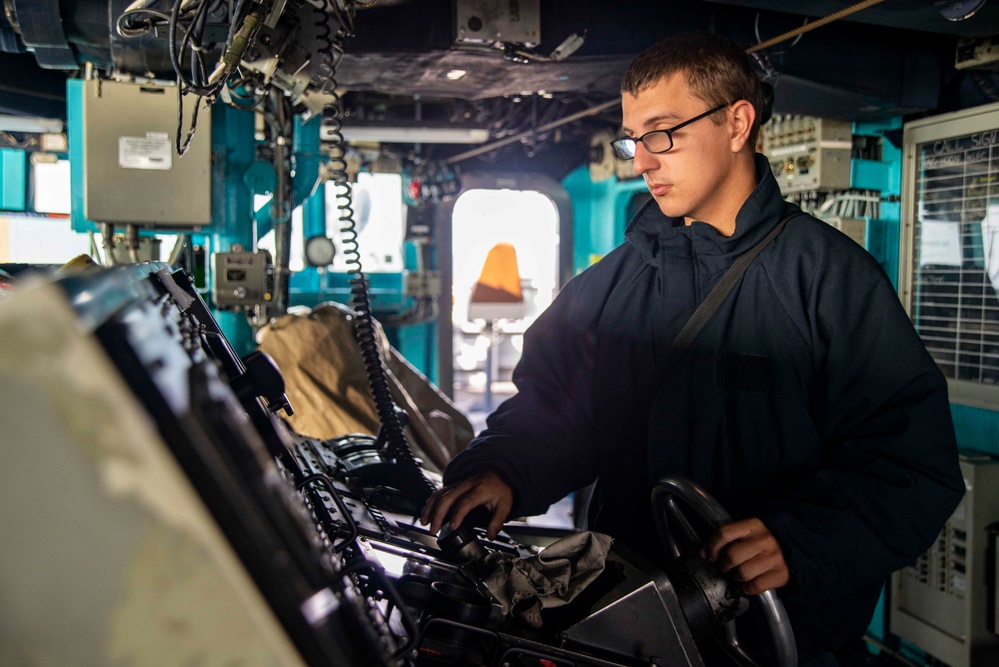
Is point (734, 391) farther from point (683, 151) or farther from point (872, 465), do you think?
point (683, 151)

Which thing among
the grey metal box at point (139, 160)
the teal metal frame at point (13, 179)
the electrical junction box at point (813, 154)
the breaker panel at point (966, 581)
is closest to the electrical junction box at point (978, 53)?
the electrical junction box at point (813, 154)

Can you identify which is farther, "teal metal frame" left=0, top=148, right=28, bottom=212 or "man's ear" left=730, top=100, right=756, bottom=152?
"teal metal frame" left=0, top=148, right=28, bottom=212

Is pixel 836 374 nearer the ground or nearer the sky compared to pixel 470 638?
nearer the sky

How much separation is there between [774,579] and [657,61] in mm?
1029

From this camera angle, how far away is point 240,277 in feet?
11.3

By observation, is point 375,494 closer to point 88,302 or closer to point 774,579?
point 774,579

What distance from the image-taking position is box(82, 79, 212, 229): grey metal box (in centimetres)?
301

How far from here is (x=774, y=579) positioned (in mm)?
1173

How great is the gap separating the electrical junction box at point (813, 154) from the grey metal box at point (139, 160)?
2614 millimetres

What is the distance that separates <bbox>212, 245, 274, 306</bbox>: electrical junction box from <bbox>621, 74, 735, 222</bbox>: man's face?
2313 mm

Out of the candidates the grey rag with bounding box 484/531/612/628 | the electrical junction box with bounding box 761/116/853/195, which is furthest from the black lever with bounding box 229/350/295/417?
the electrical junction box with bounding box 761/116/853/195

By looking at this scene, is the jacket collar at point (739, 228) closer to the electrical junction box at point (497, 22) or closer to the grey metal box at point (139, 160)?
the electrical junction box at point (497, 22)

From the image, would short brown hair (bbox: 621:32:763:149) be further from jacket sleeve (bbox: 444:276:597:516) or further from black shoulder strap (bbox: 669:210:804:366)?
jacket sleeve (bbox: 444:276:597:516)

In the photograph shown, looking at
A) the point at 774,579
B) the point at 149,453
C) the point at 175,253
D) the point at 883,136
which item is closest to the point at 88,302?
the point at 149,453
